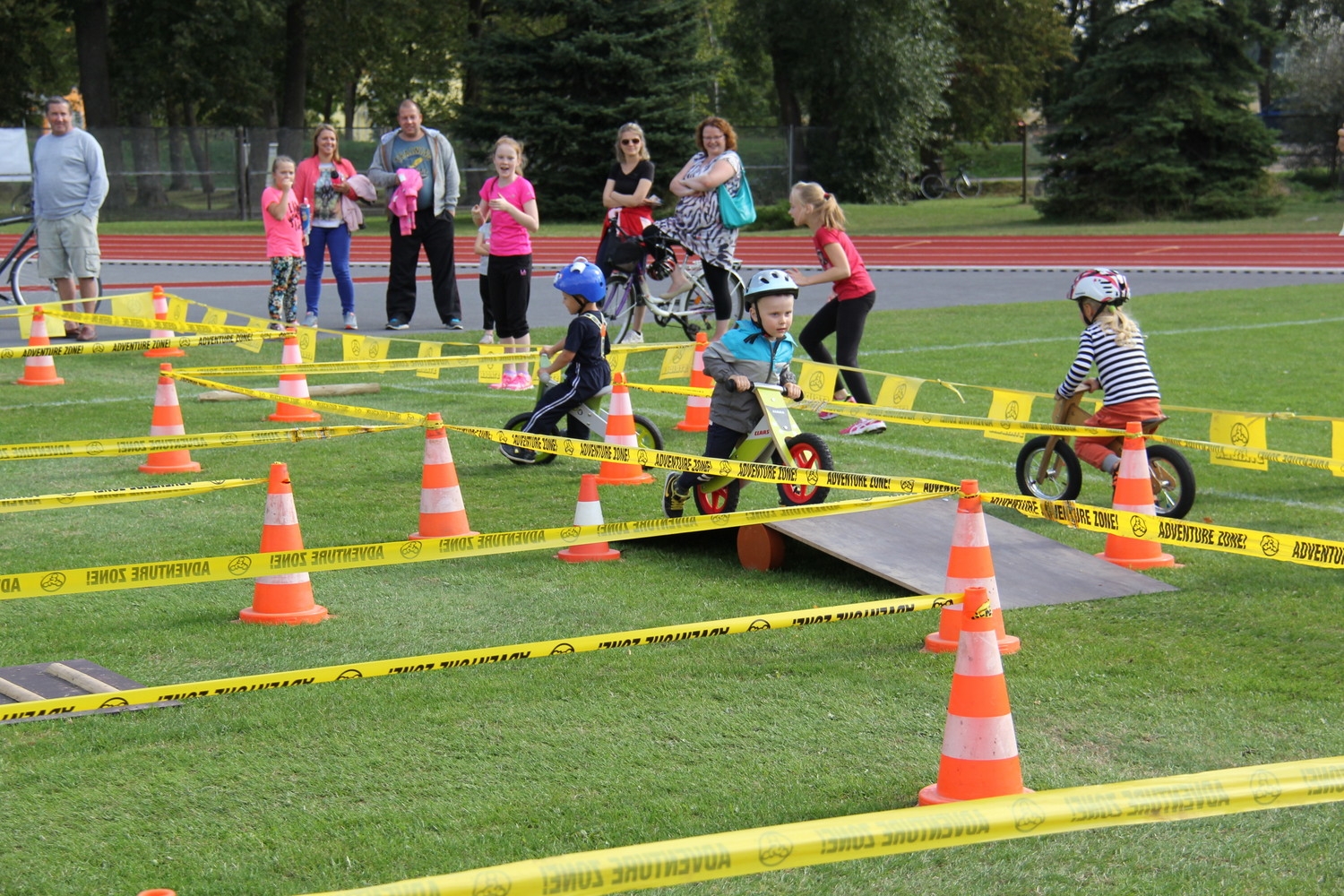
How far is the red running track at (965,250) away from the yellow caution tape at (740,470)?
70.7ft

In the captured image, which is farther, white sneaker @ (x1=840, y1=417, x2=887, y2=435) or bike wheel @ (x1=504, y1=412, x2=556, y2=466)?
white sneaker @ (x1=840, y1=417, x2=887, y2=435)

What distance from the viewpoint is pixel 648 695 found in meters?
5.24

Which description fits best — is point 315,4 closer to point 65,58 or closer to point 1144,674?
point 65,58

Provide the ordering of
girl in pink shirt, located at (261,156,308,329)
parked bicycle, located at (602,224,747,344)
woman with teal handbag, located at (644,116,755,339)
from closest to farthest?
woman with teal handbag, located at (644,116,755,339), parked bicycle, located at (602,224,747,344), girl in pink shirt, located at (261,156,308,329)

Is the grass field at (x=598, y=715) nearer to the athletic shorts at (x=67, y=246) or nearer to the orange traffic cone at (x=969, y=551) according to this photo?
the orange traffic cone at (x=969, y=551)

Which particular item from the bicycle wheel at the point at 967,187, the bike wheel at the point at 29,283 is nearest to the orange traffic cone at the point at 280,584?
the bike wheel at the point at 29,283

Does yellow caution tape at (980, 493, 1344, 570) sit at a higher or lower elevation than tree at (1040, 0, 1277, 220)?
lower

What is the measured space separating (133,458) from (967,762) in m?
7.29

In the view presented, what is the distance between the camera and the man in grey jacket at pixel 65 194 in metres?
14.7

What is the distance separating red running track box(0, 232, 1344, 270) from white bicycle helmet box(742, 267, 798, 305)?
20640 millimetres

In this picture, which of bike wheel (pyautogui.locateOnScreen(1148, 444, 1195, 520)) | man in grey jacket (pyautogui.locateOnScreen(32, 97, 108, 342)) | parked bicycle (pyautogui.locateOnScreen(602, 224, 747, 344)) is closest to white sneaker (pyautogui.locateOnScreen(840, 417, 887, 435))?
bike wheel (pyautogui.locateOnScreen(1148, 444, 1195, 520))

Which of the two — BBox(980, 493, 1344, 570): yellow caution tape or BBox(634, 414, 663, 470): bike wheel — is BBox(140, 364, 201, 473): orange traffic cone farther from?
BBox(980, 493, 1344, 570): yellow caution tape

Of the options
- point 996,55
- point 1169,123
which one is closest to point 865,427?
point 1169,123

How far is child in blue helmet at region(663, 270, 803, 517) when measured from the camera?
7746mm
